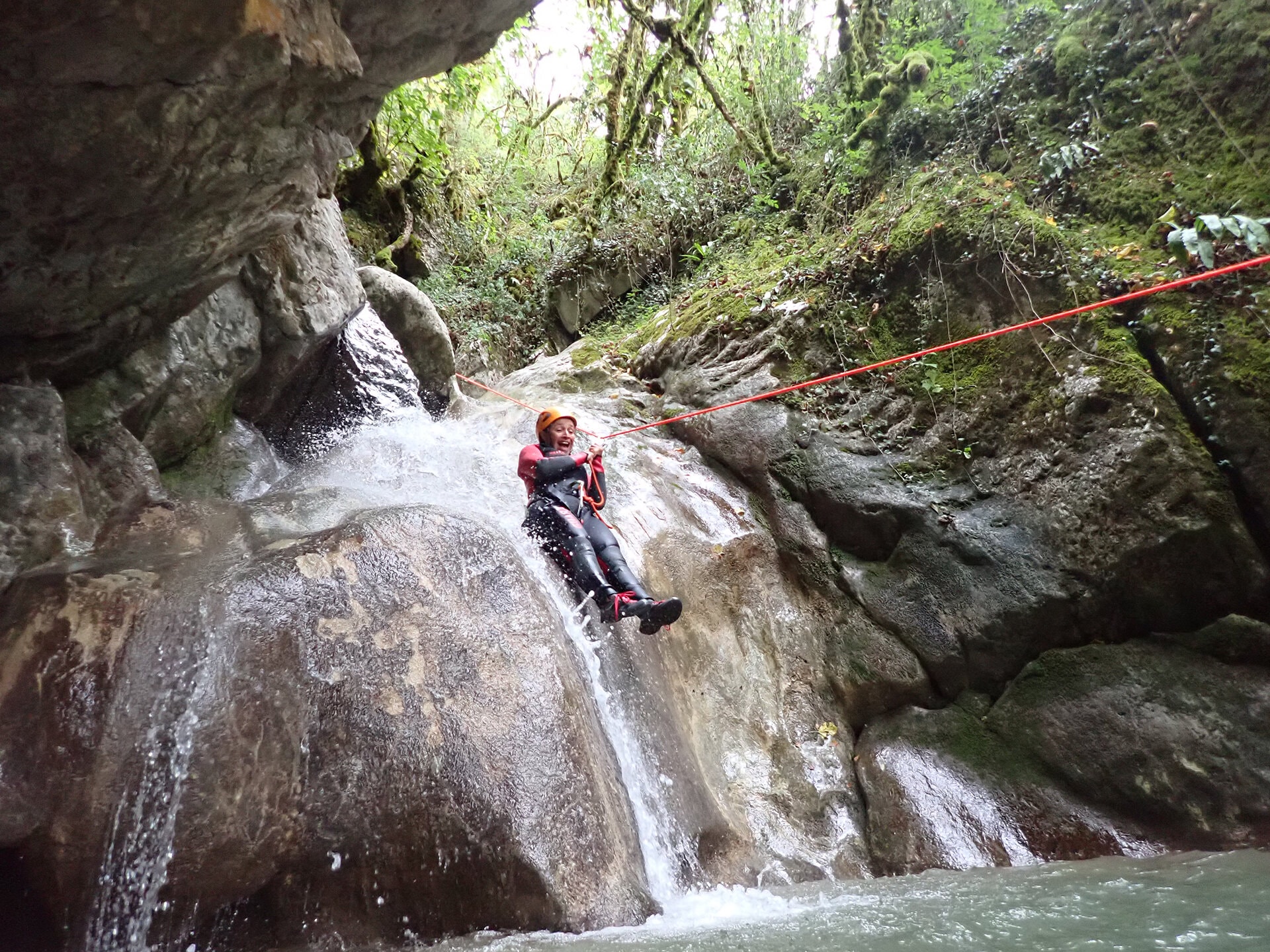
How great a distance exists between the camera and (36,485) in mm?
3957

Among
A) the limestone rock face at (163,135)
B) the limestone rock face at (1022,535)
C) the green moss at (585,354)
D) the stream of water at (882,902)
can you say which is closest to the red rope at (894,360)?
the limestone rock face at (1022,535)

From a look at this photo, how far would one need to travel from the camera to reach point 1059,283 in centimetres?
556

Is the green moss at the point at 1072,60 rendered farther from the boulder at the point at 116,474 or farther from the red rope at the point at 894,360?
the boulder at the point at 116,474

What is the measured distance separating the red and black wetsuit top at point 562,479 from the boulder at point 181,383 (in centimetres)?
267

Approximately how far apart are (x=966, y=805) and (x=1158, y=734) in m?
1.25

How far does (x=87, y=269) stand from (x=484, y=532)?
2627 millimetres

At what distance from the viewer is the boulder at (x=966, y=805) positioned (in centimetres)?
433

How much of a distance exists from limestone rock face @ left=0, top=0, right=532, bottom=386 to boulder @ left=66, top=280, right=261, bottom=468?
21 cm

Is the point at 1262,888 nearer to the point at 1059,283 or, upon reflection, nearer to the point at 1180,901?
the point at 1180,901

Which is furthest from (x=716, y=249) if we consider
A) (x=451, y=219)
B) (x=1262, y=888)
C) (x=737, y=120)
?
(x=1262, y=888)

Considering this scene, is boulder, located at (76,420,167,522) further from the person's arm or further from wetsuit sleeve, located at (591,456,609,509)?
wetsuit sleeve, located at (591,456,609,509)

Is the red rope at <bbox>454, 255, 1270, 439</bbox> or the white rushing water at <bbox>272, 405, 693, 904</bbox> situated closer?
the white rushing water at <bbox>272, 405, 693, 904</bbox>

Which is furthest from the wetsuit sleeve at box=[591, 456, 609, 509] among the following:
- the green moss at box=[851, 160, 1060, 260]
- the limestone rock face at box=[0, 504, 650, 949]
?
the green moss at box=[851, 160, 1060, 260]

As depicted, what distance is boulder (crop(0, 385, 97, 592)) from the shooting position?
12.3 ft
